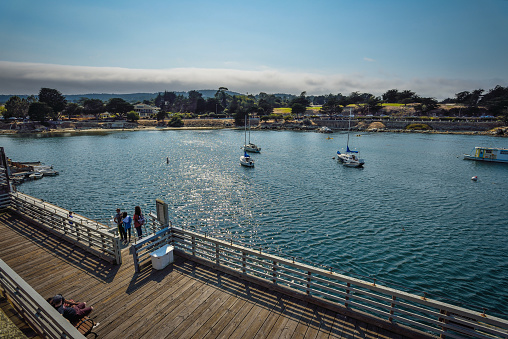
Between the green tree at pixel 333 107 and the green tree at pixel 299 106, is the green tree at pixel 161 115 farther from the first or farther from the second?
the green tree at pixel 333 107

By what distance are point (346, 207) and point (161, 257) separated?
25605 mm

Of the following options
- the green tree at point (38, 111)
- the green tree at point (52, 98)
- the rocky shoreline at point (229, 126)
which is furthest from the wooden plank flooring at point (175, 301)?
the green tree at point (52, 98)

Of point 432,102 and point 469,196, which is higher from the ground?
point 432,102

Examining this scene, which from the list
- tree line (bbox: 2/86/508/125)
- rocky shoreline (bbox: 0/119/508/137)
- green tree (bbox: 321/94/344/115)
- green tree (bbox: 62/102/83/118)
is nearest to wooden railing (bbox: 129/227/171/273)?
tree line (bbox: 2/86/508/125)

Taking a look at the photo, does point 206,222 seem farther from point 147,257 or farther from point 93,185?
point 93,185

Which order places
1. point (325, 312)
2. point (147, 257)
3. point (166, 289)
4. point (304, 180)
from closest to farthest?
point (325, 312) < point (166, 289) < point (147, 257) < point (304, 180)

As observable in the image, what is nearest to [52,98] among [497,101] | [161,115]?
[161,115]

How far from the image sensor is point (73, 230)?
13.1 metres

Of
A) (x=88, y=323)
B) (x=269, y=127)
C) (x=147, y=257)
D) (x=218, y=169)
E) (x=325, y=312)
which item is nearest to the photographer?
(x=88, y=323)

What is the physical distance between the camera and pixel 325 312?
28.0ft

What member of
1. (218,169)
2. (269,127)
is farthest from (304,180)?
(269,127)

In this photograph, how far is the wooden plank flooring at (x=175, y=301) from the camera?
779 cm

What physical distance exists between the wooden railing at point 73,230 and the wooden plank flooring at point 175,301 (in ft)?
1.51

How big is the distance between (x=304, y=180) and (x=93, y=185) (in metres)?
35.2
